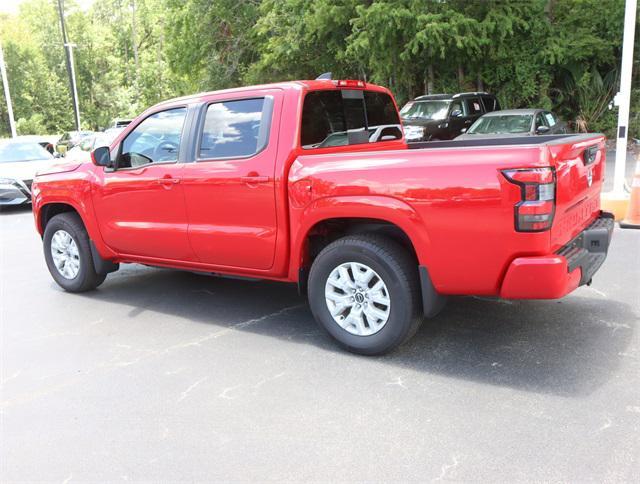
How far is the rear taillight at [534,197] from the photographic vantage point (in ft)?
11.4

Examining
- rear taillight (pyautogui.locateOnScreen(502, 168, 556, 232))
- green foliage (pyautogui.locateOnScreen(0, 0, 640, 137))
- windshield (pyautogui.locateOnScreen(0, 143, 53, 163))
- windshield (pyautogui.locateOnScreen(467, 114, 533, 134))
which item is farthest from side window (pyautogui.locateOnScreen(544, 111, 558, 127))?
windshield (pyautogui.locateOnScreen(0, 143, 53, 163))

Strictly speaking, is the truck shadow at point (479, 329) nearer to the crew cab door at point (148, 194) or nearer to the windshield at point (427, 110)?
the crew cab door at point (148, 194)

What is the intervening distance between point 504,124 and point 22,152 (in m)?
10.9

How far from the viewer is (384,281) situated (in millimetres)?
4047

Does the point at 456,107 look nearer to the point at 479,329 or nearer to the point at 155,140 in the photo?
the point at 155,140

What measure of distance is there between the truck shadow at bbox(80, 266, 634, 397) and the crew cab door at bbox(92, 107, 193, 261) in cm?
65

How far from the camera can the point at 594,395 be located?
354cm

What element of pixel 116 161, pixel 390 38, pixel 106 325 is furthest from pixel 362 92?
pixel 390 38

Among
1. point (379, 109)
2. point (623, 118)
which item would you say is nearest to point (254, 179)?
point (379, 109)

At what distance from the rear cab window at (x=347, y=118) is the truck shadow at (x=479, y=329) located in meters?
1.51

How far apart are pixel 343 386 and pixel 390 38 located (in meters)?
15.7

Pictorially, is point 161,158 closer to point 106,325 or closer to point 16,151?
point 106,325

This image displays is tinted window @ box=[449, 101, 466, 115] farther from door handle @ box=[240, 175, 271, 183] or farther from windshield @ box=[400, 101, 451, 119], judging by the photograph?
door handle @ box=[240, 175, 271, 183]

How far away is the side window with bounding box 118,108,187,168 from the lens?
16.8 feet
